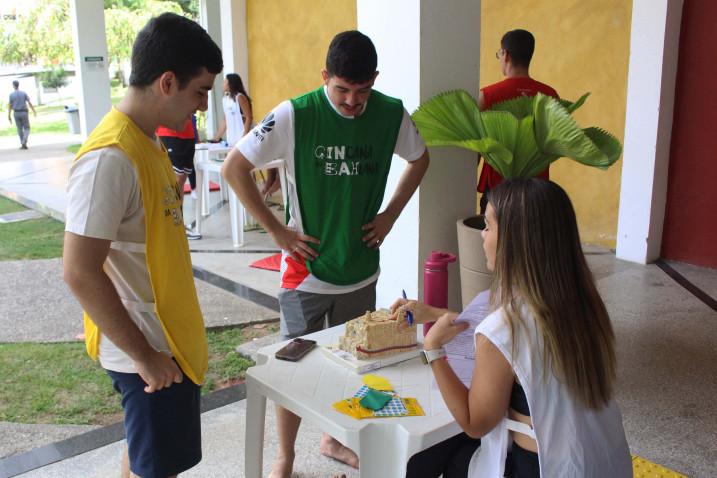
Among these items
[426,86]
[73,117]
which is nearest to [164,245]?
[426,86]

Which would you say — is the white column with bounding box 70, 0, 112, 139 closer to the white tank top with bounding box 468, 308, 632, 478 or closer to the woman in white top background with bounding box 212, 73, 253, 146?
the woman in white top background with bounding box 212, 73, 253, 146

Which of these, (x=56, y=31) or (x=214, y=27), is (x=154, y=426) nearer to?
(x=214, y=27)

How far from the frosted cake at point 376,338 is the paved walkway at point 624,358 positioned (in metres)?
0.89

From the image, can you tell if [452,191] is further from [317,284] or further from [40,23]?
[40,23]

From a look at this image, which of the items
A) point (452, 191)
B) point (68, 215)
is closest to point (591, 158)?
point (452, 191)

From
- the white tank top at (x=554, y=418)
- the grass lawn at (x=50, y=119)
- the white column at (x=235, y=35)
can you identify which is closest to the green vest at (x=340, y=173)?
the white tank top at (x=554, y=418)

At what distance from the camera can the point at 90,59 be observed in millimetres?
13398

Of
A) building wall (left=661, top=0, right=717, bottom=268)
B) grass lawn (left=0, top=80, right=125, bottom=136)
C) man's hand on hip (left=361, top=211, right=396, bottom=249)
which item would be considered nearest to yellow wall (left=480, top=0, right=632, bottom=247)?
building wall (left=661, top=0, right=717, bottom=268)

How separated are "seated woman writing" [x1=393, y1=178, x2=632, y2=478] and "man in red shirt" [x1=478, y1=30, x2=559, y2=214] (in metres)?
2.50

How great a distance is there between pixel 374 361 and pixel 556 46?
5197 millimetres

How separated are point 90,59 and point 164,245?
43.3 ft

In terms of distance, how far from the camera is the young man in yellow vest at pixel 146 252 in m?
1.56

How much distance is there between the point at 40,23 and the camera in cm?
2642

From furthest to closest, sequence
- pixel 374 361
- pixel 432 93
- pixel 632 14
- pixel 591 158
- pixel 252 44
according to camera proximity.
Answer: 1. pixel 252 44
2. pixel 632 14
3. pixel 432 93
4. pixel 591 158
5. pixel 374 361
